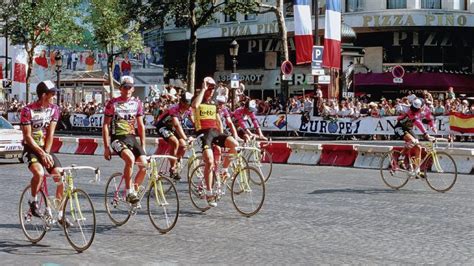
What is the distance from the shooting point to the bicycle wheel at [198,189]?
11.8m

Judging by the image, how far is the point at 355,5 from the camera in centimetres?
4697

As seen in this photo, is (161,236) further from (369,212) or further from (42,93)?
(369,212)

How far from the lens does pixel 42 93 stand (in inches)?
363

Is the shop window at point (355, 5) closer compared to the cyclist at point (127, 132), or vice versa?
the cyclist at point (127, 132)

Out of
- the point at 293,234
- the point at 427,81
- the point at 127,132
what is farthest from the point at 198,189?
the point at 427,81

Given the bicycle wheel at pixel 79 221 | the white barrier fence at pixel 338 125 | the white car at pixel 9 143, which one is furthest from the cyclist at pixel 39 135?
the white barrier fence at pixel 338 125

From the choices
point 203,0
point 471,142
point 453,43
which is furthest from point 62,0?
point 471,142

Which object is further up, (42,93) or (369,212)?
(42,93)

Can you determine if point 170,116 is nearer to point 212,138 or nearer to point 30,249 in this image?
point 212,138

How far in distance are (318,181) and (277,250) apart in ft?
26.0

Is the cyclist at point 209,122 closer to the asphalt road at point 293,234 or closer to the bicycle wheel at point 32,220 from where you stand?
the asphalt road at point 293,234

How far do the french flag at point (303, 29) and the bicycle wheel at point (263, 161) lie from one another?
14.4m

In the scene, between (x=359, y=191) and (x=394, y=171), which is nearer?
(x=359, y=191)

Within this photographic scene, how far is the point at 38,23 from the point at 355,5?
64.4ft
